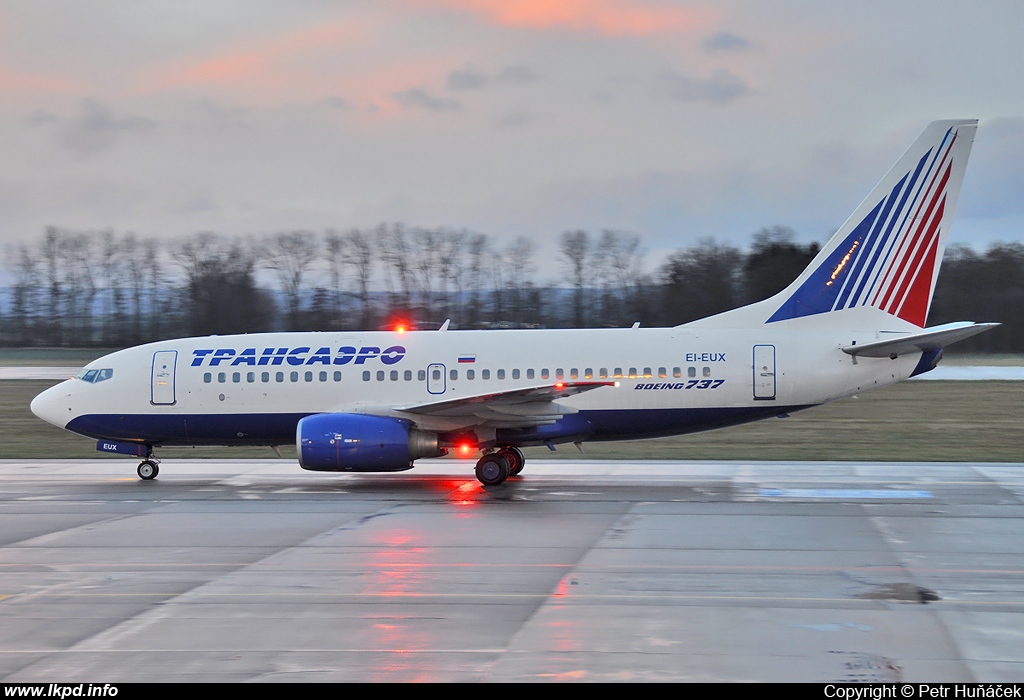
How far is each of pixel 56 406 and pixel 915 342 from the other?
18.6m

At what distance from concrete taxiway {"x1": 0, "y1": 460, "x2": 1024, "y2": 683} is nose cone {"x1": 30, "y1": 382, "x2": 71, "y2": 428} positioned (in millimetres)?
1958

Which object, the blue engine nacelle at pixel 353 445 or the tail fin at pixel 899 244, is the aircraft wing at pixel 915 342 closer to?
the tail fin at pixel 899 244

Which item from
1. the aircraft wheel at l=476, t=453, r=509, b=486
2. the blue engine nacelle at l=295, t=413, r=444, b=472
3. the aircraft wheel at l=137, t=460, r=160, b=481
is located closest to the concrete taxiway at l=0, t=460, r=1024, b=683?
the aircraft wheel at l=476, t=453, r=509, b=486

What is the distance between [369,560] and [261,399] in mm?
9104

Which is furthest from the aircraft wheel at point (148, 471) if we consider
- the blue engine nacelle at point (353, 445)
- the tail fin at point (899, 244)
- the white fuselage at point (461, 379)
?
the tail fin at point (899, 244)

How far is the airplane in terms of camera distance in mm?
20109

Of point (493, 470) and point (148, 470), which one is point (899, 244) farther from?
point (148, 470)

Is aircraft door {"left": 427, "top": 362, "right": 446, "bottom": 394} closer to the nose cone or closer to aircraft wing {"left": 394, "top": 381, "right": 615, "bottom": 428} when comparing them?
aircraft wing {"left": 394, "top": 381, "right": 615, "bottom": 428}

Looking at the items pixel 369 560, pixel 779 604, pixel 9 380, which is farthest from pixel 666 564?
pixel 9 380

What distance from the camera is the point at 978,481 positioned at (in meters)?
20.1

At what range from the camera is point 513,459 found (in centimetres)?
2116

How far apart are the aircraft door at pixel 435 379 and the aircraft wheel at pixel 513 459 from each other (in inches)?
73.3

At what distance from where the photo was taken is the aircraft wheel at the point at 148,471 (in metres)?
22.0

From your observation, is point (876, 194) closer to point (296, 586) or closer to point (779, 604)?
point (779, 604)
